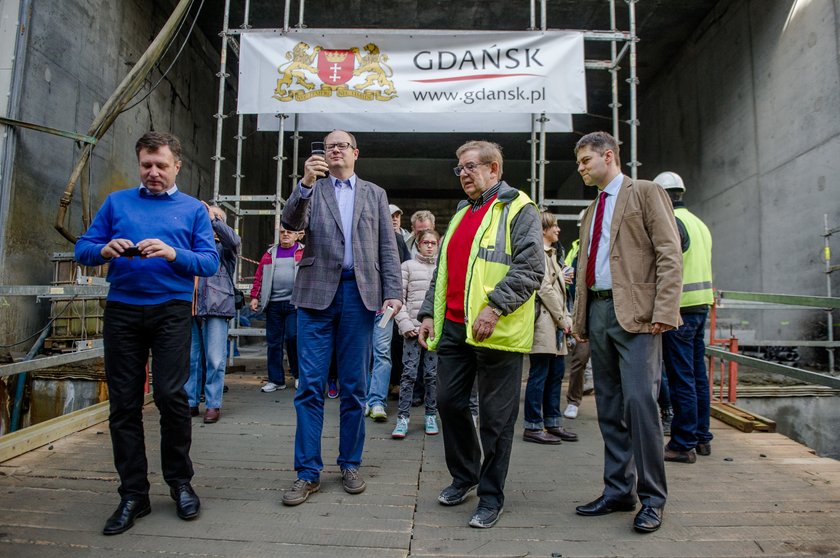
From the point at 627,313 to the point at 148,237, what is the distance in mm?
2202

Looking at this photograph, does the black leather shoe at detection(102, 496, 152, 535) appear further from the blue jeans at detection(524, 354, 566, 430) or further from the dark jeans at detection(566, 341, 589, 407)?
the dark jeans at detection(566, 341, 589, 407)

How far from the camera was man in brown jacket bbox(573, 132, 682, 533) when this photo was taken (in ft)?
8.03

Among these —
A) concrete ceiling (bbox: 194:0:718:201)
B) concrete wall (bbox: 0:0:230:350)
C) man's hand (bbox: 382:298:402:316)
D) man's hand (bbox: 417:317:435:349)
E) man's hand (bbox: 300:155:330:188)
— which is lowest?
man's hand (bbox: 417:317:435:349)

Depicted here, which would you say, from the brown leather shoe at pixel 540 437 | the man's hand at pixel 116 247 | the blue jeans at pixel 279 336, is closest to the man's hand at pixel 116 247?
the man's hand at pixel 116 247

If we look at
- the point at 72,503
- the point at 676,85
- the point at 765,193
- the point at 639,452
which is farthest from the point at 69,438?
the point at 676,85

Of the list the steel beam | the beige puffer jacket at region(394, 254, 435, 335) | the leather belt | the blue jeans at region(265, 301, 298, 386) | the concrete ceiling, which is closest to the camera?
the leather belt

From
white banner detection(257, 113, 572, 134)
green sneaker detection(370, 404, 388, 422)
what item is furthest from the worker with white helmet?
white banner detection(257, 113, 572, 134)

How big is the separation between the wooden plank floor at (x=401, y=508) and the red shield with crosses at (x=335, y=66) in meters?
4.06

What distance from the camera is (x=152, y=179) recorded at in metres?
2.51

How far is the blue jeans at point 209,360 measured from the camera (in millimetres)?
4215

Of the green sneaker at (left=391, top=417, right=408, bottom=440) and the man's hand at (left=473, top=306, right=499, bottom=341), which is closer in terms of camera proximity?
the man's hand at (left=473, top=306, right=499, bottom=341)

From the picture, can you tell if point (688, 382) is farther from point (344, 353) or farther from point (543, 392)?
point (344, 353)

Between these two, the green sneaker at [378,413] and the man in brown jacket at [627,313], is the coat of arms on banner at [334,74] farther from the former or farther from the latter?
the man in brown jacket at [627,313]

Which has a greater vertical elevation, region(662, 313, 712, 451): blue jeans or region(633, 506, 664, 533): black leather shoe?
region(662, 313, 712, 451): blue jeans
